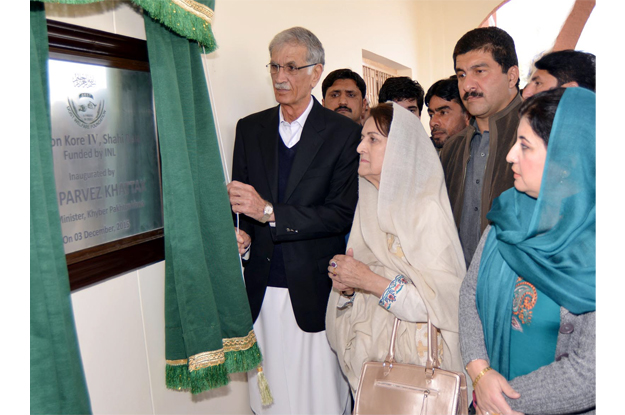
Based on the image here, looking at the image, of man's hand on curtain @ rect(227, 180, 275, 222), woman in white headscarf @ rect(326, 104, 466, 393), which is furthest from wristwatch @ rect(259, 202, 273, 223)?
woman in white headscarf @ rect(326, 104, 466, 393)

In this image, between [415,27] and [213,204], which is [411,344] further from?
[415,27]

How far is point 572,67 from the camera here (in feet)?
5.93

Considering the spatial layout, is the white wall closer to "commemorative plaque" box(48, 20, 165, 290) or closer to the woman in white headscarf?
"commemorative plaque" box(48, 20, 165, 290)

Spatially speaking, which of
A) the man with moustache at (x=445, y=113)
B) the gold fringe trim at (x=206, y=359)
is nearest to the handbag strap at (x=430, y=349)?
the gold fringe trim at (x=206, y=359)

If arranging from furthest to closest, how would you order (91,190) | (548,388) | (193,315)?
(193,315)
(91,190)
(548,388)

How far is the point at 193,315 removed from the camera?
5.63ft

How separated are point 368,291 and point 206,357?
628mm

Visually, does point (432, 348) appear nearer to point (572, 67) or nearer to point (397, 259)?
point (397, 259)

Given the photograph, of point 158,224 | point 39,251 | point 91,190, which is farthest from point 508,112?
point 39,251

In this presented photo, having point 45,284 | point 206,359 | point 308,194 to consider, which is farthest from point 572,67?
point 45,284

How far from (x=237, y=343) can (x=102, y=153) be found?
2.76 ft

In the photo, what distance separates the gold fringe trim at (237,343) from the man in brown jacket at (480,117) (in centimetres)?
98
